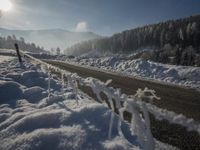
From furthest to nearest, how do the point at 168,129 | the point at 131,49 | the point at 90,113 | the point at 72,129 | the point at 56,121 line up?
the point at 131,49 → the point at 168,129 → the point at 90,113 → the point at 56,121 → the point at 72,129

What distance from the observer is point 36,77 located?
12.4 meters

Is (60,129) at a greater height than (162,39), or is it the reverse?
(60,129)

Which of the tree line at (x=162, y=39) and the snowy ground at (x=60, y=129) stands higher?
the snowy ground at (x=60, y=129)

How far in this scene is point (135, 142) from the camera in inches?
193

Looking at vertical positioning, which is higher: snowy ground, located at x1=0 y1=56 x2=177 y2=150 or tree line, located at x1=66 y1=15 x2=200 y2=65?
snowy ground, located at x1=0 y1=56 x2=177 y2=150

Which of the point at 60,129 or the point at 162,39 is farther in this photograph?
the point at 162,39

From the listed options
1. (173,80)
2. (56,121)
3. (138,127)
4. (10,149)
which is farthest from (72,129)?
(173,80)

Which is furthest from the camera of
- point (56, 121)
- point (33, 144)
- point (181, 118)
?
point (56, 121)

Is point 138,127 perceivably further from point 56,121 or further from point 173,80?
point 173,80

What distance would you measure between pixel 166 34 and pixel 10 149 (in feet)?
396

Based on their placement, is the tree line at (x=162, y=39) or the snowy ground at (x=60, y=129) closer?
the snowy ground at (x=60, y=129)

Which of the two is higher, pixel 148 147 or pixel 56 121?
pixel 148 147

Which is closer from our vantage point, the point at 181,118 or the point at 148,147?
the point at 181,118

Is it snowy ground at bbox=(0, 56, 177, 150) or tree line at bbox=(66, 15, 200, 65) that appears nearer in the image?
snowy ground at bbox=(0, 56, 177, 150)
